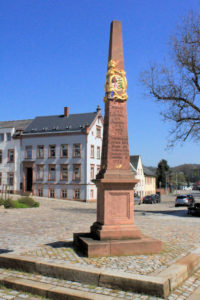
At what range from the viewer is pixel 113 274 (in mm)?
5293

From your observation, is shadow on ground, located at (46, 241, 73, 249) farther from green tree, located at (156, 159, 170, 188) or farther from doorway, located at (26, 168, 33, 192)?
green tree, located at (156, 159, 170, 188)

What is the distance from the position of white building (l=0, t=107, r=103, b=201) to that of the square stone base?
35.4 metres

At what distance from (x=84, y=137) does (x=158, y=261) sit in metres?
37.3

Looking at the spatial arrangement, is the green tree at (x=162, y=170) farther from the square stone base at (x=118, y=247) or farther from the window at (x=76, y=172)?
the square stone base at (x=118, y=247)

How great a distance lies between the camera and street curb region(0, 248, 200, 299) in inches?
197

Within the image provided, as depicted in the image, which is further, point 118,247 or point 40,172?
point 40,172

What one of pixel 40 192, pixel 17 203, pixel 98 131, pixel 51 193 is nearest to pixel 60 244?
pixel 17 203

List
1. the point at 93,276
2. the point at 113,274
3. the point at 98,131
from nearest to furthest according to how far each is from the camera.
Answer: the point at 113,274 < the point at 93,276 < the point at 98,131

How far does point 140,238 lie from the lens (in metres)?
7.51

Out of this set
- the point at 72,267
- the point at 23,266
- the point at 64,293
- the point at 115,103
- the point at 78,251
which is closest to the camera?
the point at 64,293

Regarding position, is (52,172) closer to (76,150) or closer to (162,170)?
(76,150)

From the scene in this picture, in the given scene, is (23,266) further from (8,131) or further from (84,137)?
(8,131)

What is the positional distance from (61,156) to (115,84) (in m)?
36.6

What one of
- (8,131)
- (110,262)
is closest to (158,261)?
(110,262)
